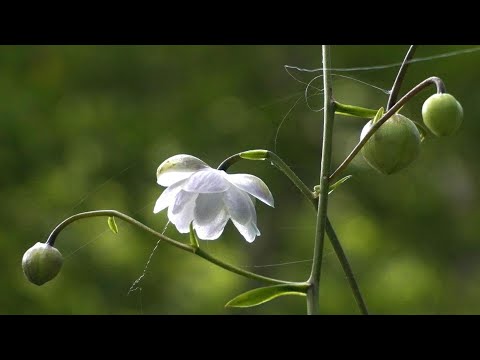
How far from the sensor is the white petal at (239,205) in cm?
130

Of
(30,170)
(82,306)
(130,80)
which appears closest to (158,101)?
(130,80)

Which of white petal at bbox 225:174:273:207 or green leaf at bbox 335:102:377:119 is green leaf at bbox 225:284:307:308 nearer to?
white petal at bbox 225:174:273:207

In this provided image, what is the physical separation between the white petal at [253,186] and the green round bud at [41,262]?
0.26 m

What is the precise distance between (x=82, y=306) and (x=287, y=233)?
1.25 metres

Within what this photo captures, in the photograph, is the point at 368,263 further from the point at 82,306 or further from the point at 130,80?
the point at 130,80

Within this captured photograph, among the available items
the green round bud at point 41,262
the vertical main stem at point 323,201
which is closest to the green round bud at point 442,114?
the vertical main stem at point 323,201

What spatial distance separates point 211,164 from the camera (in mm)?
4980

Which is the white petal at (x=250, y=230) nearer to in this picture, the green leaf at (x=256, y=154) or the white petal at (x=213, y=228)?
A: the white petal at (x=213, y=228)

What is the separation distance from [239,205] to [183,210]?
0.25 feet

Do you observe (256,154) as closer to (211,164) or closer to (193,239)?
(193,239)

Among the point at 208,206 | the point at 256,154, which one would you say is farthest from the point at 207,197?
the point at 256,154
